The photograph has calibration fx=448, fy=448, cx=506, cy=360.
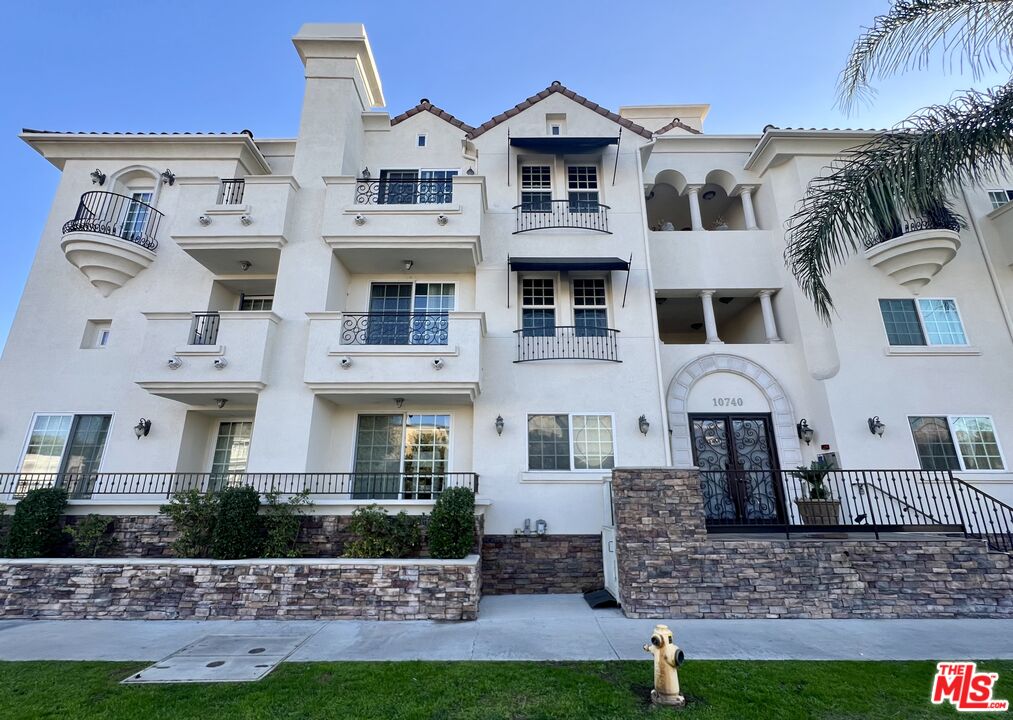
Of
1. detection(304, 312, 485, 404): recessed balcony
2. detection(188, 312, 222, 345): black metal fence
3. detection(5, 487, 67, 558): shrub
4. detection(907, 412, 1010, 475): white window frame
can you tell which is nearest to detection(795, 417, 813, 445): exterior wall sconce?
detection(907, 412, 1010, 475): white window frame

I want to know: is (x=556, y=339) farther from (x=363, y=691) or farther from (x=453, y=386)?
(x=363, y=691)

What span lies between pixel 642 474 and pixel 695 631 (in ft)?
8.23

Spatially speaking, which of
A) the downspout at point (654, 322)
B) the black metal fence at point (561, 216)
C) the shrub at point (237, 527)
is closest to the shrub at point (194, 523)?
the shrub at point (237, 527)

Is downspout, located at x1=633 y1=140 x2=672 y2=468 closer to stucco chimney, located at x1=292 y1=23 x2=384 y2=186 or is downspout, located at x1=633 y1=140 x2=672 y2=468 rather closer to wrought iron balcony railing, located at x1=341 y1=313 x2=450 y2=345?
wrought iron balcony railing, located at x1=341 y1=313 x2=450 y2=345

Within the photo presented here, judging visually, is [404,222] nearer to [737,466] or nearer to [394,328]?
[394,328]

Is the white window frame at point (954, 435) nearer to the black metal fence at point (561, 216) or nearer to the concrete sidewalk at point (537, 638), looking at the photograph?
the concrete sidewalk at point (537, 638)

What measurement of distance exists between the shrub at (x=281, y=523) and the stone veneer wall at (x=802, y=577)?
6.08 meters

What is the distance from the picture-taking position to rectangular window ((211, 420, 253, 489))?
11.5 metres

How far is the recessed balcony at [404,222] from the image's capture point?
442 inches

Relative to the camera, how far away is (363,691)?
189 inches

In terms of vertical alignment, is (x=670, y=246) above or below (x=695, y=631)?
above

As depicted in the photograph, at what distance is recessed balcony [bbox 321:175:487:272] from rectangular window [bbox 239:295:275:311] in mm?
2789

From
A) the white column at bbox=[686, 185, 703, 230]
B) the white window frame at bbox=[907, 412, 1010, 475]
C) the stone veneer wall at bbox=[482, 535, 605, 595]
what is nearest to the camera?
the stone veneer wall at bbox=[482, 535, 605, 595]

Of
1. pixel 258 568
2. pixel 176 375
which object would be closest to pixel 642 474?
pixel 258 568
